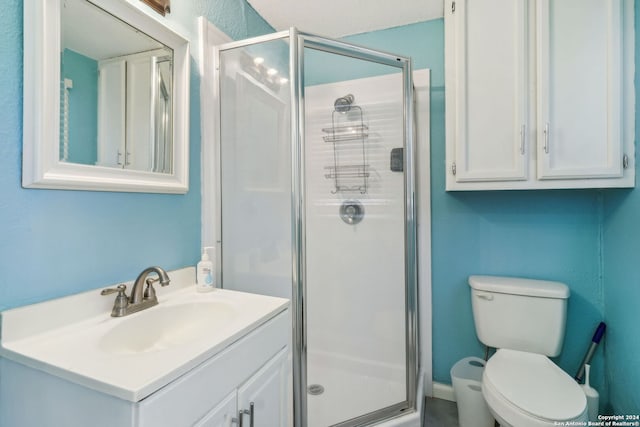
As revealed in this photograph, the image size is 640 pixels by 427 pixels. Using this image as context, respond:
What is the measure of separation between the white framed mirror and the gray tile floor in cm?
184

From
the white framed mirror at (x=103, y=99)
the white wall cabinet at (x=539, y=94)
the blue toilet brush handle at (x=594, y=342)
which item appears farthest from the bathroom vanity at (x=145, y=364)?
the blue toilet brush handle at (x=594, y=342)

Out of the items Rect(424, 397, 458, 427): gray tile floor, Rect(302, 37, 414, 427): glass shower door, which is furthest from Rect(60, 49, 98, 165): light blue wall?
Rect(424, 397, 458, 427): gray tile floor

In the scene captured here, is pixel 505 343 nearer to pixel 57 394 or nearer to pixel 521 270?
pixel 521 270

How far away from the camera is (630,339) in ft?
4.34

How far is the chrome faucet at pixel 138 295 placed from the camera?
98 cm

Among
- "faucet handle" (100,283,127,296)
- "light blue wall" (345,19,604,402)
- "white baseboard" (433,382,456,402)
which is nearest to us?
"faucet handle" (100,283,127,296)

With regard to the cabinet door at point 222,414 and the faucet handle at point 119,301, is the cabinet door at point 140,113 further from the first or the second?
the cabinet door at point 222,414

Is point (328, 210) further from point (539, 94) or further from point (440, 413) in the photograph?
point (440, 413)

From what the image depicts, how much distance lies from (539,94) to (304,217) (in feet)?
4.18

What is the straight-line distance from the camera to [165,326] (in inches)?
42.0

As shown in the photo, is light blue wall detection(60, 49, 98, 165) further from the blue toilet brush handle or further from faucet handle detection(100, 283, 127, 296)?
the blue toilet brush handle

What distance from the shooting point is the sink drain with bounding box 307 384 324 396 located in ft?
5.56

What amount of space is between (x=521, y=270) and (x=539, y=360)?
49 cm

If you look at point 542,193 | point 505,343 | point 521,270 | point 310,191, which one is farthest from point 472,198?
point 310,191
